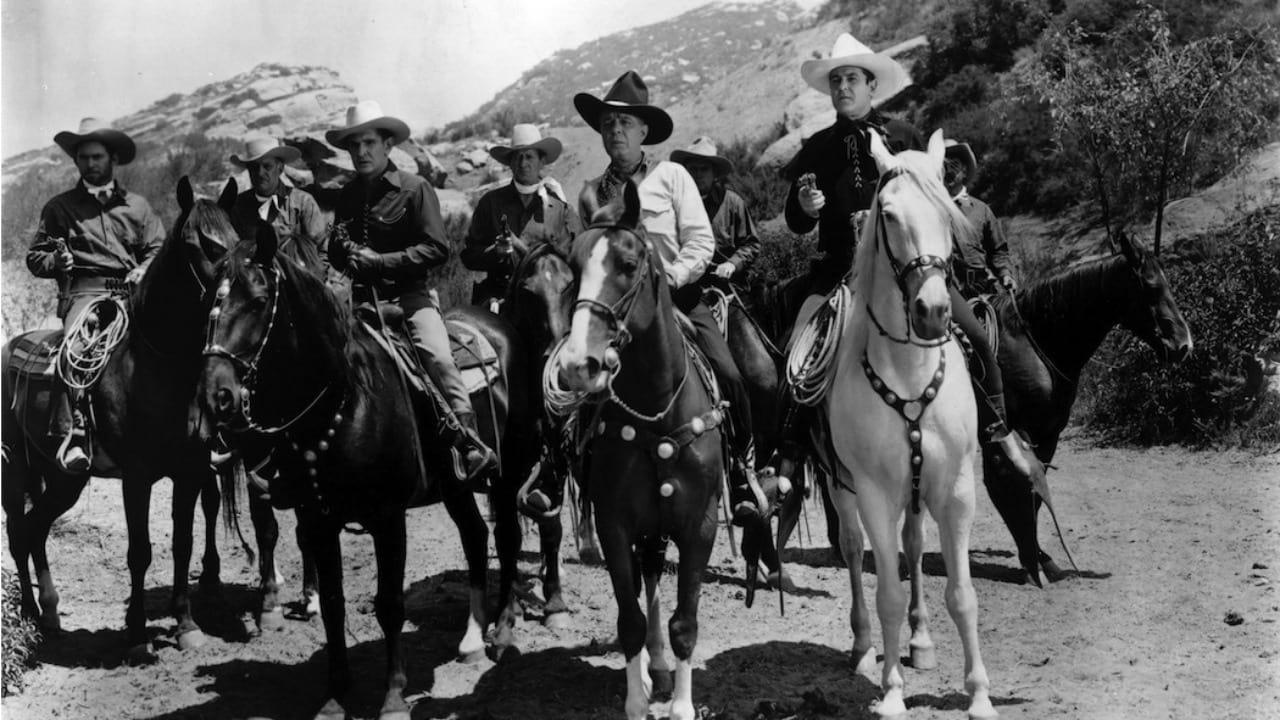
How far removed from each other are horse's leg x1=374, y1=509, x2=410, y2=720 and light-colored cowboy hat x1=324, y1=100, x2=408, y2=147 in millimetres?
2355

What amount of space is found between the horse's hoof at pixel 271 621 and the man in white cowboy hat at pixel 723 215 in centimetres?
381

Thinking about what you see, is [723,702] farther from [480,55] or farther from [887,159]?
[480,55]

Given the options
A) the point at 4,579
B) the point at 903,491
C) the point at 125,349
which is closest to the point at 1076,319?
the point at 903,491

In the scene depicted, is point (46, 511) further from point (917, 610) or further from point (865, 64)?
point (865, 64)

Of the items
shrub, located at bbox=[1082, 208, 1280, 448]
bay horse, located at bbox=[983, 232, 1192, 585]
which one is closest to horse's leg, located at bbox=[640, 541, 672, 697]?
bay horse, located at bbox=[983, 232, 1192, 585]

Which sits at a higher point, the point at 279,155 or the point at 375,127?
the point at 279,155

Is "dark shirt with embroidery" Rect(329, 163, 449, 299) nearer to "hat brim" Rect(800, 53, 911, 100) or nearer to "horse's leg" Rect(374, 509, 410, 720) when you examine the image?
"horse's leg" Rect(374, 509, 410, 720)

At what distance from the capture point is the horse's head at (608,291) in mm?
4387

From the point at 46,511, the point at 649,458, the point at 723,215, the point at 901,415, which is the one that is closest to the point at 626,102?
the point at 649,458

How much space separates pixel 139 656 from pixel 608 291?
410cm

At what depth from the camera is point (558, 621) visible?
23.1 feet

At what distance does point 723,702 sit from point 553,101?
3865cm

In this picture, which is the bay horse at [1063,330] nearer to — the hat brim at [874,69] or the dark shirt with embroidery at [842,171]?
the dark shirt with embroidery at [842,171]

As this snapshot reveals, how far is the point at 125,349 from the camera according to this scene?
22.0ft
